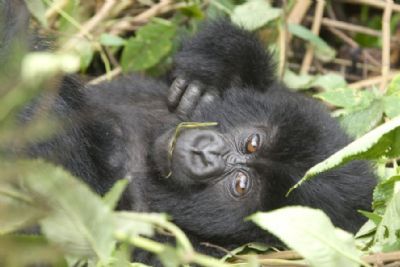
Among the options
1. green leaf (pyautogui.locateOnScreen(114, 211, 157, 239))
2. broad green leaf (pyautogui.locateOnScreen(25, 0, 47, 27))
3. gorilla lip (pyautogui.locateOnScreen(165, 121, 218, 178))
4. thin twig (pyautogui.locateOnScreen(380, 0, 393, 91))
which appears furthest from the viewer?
thin twig (pyautogui.locateOnScreen(380, 0, 393, 91))

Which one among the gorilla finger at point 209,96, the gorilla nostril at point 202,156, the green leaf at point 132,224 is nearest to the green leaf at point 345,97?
the gorilla finger at point 209,96

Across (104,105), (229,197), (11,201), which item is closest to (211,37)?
(104,105)

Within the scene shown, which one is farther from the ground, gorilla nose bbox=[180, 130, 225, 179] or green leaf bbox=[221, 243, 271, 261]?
gorilla nose bbox=[180, 130, 225, 179]

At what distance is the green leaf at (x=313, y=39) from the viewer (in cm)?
349

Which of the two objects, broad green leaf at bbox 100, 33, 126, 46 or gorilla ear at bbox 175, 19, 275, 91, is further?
broad green leaf at bbox 100, 33, 126, 46

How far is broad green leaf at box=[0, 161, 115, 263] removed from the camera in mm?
1076

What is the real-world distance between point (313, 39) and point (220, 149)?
1.26m

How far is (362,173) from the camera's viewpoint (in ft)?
8.11

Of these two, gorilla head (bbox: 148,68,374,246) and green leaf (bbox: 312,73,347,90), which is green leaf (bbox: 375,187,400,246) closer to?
gorilla head (bbox: 148,68,374,246)

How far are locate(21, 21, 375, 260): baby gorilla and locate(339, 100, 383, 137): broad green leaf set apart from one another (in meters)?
0.17

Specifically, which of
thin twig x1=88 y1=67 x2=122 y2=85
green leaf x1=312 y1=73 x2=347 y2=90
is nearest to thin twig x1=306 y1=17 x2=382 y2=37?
green leaf x1=312 y1=73 x2=347 y2=90

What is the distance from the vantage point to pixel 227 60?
2.71 m

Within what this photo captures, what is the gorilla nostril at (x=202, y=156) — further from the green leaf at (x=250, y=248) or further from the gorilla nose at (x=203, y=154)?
Answer: the green leaf at (x=250, y=248)

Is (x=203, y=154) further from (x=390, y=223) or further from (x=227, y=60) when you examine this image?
(x=390, y=223)
